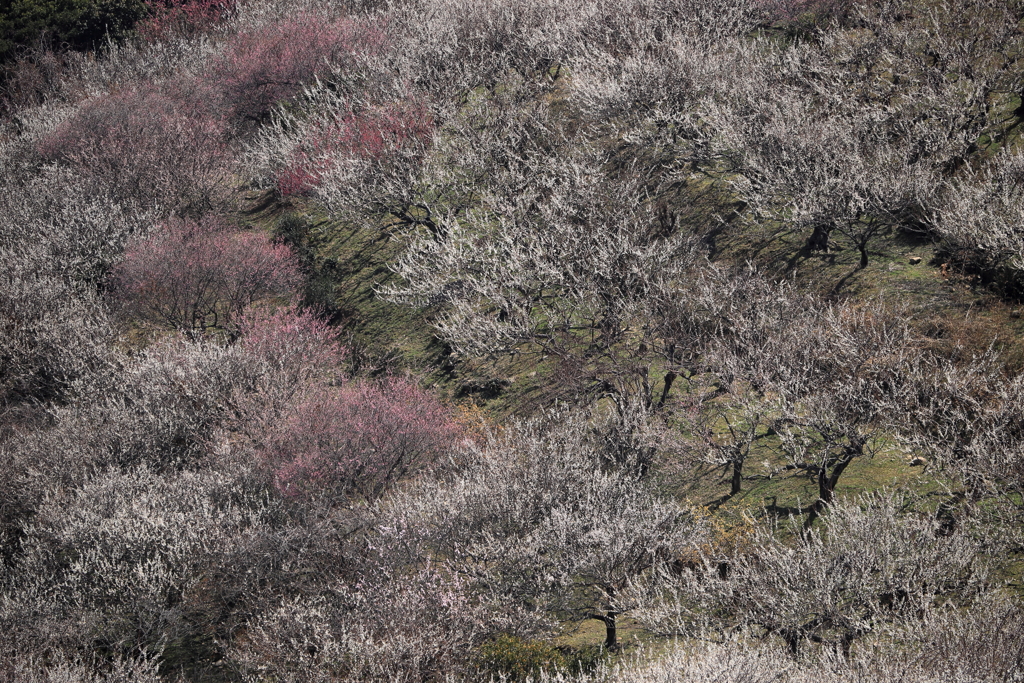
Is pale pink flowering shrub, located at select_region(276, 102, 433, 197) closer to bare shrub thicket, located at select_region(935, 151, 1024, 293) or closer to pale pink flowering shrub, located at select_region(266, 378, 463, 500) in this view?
pale pink flowering shrub, located at select_region(266, 378, 463, 500)

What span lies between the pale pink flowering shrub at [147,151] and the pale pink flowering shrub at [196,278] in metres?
5.46

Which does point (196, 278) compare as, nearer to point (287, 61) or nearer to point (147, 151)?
point (147, 151)

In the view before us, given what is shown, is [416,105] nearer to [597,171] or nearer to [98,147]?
[597,171]

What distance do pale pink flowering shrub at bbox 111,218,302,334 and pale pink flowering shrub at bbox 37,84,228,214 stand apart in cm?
546

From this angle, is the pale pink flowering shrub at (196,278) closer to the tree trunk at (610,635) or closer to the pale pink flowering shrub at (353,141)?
the pale pink flowering shrub at (353,141)

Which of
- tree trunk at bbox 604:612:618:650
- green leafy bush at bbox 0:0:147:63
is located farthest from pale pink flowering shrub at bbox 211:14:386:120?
tree trunk at bbox 604:612:618:650

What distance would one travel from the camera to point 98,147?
49.7m

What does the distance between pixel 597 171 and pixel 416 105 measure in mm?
13553

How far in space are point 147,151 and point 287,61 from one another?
11345 mm

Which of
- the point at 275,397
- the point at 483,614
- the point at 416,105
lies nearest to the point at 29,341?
the point at 275,397

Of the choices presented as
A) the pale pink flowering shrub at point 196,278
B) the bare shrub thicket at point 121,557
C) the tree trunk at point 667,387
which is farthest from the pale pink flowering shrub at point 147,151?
the tree trunk at point 667,387

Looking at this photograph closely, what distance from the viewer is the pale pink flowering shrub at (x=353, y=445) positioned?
27391 millimetres

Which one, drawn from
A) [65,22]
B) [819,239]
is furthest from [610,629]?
[65,22]

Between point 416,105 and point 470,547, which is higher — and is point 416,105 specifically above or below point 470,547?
above
